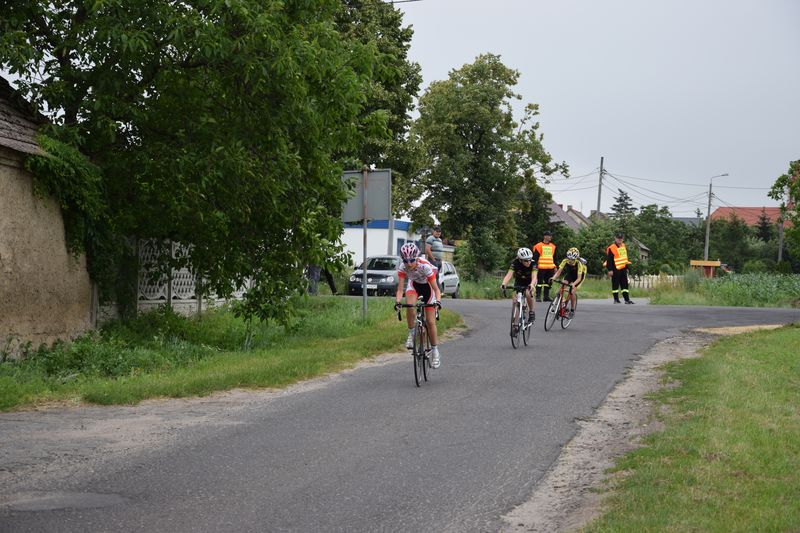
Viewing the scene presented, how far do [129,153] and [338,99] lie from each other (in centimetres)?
335

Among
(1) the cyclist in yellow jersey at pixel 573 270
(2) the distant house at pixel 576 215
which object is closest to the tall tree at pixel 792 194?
(1) the cyclist in yellow jersey at pixel 573 270

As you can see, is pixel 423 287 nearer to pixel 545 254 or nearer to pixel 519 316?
pixel 519 316

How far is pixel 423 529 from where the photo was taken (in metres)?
5.97

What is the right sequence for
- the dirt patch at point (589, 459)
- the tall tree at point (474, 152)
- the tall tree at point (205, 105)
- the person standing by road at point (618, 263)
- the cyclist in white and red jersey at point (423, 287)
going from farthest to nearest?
the tall tree at point (474, 152) → the person standing by road at point (618, 263) → the tall tree at point (205, 105) → the cyclist in white and red jersey at point (423, 287) → the dirt patch at point (589, 459)

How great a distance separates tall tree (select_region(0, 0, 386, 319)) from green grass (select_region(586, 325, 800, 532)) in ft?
22.2

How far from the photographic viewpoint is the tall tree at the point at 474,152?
2222 inches

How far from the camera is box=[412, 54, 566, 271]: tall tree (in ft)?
185

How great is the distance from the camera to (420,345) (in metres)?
12.7

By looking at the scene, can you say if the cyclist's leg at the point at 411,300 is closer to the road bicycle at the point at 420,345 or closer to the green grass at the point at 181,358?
the road bicycle at the point at 420,345

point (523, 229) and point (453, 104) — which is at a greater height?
point (453, 104)

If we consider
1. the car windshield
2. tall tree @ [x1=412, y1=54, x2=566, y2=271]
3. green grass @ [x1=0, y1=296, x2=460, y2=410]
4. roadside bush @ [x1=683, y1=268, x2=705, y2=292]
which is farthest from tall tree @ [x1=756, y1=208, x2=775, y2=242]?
green grass @ [x1=0, y1=296, x2=460, y2=410]

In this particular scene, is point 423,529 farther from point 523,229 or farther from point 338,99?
point 523,229

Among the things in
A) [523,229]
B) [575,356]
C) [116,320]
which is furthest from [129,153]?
[523,229]

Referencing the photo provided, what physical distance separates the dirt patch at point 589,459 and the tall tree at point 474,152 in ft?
140
